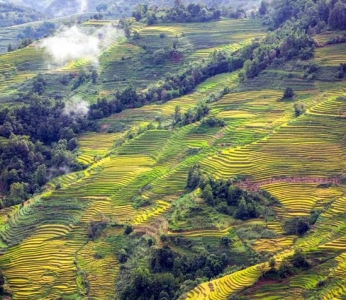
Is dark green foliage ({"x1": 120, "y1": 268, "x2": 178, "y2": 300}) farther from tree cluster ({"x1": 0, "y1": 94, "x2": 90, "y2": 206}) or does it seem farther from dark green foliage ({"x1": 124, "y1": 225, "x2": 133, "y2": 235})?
tree cluster ({"x1": 0, "y1": 94, "x2": 90, "y2": 206})

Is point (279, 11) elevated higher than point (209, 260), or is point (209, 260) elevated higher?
point (279, 11)

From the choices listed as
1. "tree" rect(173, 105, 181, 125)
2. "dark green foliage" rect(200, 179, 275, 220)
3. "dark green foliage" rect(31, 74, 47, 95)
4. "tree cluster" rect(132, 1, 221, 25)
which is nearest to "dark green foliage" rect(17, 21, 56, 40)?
"tree cluster" rect(132, 1, 221, 25)

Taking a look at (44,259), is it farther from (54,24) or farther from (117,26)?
(54,24)

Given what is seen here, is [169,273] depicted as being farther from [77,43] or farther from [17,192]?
[77,43]

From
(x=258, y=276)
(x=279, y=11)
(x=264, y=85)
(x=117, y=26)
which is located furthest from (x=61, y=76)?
(x=258, y=276)

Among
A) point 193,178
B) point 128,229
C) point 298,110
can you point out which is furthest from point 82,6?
point 128,229

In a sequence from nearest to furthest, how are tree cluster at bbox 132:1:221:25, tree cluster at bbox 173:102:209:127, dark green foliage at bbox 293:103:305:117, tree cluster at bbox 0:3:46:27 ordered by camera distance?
dark green foliage at bbox 293:103:305:117 → tree cluster at bbox 173:102:209:127 → tree cluster at bbox 132:1:221:25 → tree cluster at bbox 0:3:46:27
